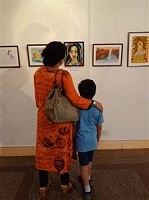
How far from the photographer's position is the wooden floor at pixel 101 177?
183 centimetres

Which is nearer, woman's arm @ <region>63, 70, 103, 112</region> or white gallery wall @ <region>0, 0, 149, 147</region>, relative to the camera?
woman's arm @ <region>63, 70, 103, 112</region>

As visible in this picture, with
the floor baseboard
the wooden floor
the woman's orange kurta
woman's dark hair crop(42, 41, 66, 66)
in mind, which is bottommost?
the wooden floor

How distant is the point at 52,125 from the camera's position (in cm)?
160

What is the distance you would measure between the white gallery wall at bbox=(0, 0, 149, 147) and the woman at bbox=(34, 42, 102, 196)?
96 centimetres

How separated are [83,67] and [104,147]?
1.13 meters

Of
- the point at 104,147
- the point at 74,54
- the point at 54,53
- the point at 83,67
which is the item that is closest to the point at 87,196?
the point at 104,147

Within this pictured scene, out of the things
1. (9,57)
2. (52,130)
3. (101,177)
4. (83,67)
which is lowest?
(101,177)

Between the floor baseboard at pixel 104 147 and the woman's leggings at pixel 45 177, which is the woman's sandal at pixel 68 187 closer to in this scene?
the woman's leggings at pixel 45 177

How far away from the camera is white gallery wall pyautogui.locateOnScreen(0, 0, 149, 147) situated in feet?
7.72

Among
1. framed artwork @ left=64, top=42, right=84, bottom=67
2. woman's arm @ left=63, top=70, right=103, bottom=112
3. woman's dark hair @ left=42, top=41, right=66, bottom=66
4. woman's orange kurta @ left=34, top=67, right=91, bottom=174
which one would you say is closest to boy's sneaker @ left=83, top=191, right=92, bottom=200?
woman's orange kurta @ left=34, top=67, right=91, bottom=174

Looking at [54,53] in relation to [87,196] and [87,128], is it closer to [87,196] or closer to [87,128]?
[87,128]

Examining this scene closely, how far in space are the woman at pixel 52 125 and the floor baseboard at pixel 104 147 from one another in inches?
36.7

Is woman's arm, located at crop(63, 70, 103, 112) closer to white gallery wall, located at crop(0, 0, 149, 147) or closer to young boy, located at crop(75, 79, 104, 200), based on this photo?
young boy, located at crop(75, 79, 104, 200)

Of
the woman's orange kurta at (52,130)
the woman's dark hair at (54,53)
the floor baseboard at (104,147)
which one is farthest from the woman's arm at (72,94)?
the floor baseboard at (104,147)
